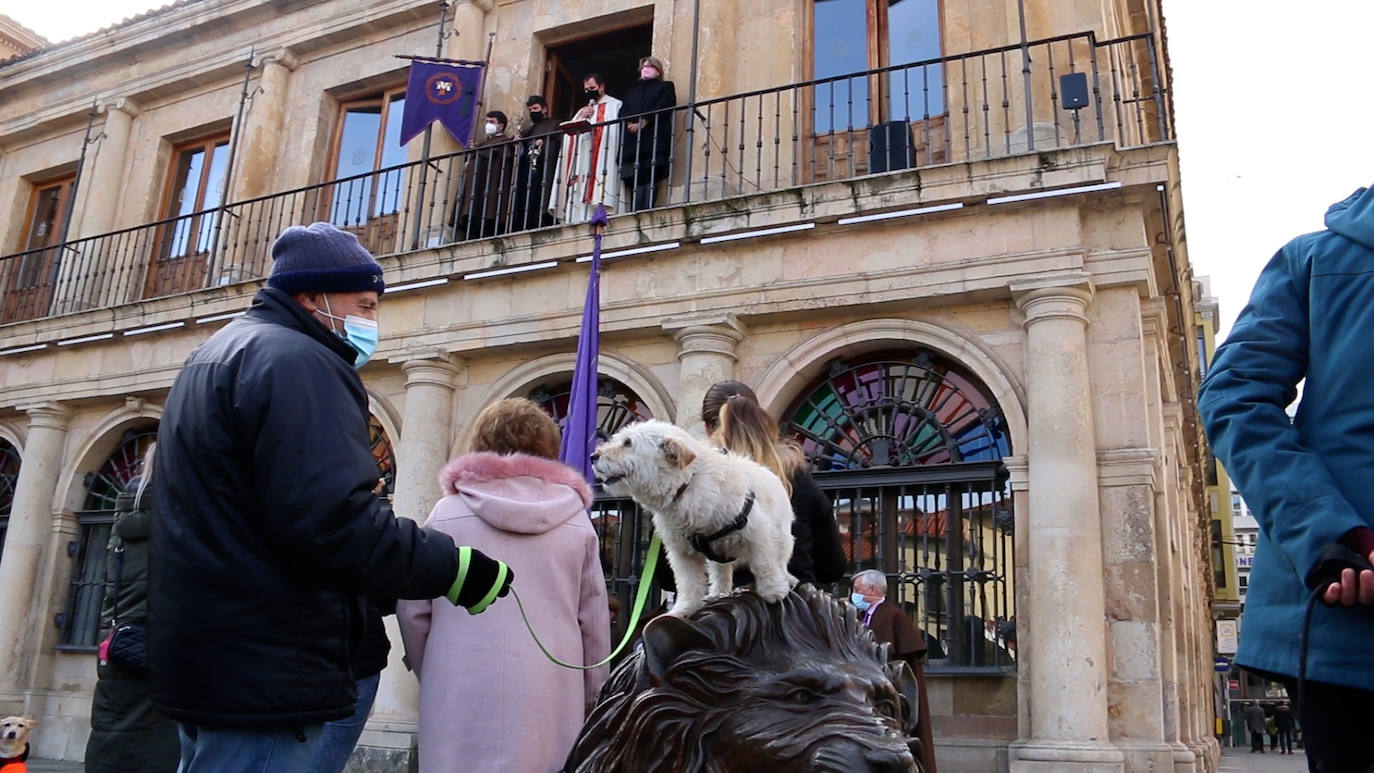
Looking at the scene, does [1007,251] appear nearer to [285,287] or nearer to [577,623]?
[577,623]

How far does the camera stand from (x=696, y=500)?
249 centimetres

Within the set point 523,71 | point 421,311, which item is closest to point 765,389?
point 421,311

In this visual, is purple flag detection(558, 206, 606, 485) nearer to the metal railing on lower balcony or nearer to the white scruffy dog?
the metal railing on lower balcony

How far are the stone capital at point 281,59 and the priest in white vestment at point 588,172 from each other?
16.6ft

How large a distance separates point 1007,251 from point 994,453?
1575 mm

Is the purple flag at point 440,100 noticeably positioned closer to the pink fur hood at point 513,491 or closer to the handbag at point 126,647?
the handbag at point 126,647

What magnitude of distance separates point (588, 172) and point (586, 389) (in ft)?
11.6

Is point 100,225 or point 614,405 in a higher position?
point 100,225

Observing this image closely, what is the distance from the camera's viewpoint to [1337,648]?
1.68 metres

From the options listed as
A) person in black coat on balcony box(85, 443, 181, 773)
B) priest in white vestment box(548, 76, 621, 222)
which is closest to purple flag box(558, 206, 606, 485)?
priest in white vestment box(548, 76, 621, 222)

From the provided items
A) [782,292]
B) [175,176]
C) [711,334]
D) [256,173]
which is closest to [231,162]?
[256,173]

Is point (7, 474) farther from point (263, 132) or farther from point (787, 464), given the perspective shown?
point (787, 464)

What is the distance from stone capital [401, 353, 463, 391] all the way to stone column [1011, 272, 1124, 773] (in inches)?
207

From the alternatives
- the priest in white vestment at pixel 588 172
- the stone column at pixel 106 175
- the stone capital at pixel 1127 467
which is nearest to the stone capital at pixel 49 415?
the stone column at pixel 106 175
